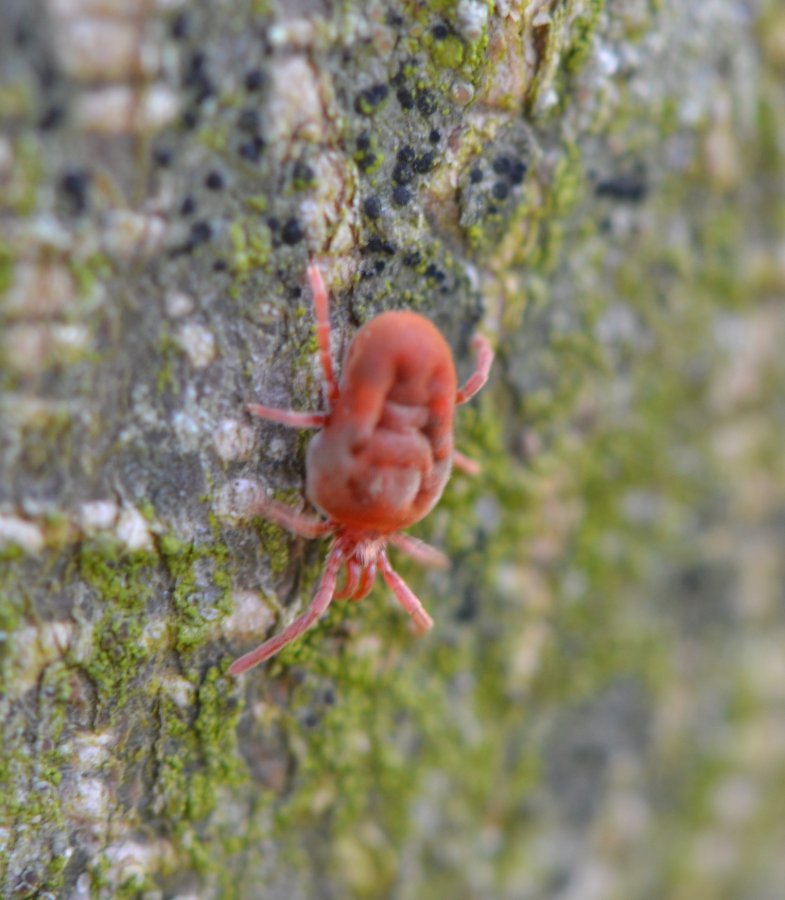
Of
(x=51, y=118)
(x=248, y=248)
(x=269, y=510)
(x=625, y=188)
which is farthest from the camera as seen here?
(x=625, y=188)

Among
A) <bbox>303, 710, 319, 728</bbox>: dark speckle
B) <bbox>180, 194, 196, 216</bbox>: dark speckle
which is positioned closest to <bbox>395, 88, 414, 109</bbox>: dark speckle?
<bbox>180, 194, 196, 216</bbox>: dark speckle

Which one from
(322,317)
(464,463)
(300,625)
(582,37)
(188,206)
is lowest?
(300,625)

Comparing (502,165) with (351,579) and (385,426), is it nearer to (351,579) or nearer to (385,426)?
(385,426)

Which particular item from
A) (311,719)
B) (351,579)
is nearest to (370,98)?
(351,579)

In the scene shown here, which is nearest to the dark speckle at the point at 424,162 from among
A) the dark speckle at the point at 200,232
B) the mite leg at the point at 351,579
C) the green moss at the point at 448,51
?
the green moss at the point at 448,51

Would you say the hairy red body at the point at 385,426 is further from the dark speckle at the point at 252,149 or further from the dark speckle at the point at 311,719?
the dark speckle at the point at 311,719

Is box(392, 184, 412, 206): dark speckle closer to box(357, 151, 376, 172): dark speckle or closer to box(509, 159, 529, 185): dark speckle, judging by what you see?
box(357, 151, 376, 172): dark speckle
